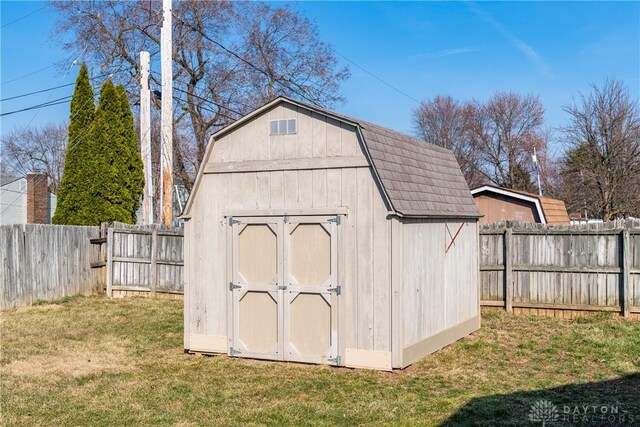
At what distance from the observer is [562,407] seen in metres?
6.30

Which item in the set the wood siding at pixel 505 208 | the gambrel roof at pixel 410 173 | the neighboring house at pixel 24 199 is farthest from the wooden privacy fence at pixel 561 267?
the neighboring house at pixel 24 199

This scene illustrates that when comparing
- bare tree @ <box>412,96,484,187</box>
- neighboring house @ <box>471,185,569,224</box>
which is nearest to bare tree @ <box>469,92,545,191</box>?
bare tree @ <box>412,96,484,187</box>

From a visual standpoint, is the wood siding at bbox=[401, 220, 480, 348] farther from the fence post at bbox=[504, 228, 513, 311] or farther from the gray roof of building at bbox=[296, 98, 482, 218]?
the fence post at bbox=[504, 228, 513, 311]

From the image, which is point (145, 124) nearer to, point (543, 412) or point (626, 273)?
point (626, 273)

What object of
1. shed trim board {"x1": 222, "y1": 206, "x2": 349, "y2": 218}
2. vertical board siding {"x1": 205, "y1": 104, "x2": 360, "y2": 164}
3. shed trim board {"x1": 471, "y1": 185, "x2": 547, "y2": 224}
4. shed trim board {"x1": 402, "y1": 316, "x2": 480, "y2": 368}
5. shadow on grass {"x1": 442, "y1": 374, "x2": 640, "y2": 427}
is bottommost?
shadow on grass {"x1": 442, "y1": 374, "x2": 640, "y2": 427}

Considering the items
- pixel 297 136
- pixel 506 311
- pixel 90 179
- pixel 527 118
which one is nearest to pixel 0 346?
pixel 297 136

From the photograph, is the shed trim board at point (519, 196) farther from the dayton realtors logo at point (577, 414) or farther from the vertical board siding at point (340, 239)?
the dayton realtors logo at point (577, 414)

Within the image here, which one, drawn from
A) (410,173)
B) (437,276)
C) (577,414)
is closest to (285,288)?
(437,276)

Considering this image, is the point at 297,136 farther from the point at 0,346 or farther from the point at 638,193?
the point at 638,193

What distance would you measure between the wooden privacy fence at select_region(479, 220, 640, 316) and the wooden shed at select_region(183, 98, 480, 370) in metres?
3.41

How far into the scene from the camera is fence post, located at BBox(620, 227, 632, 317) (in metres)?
11.3

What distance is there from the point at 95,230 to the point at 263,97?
631 inches

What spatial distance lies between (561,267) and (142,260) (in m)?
9.46

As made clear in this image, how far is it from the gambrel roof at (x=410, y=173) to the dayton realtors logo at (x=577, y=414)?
111 inches
